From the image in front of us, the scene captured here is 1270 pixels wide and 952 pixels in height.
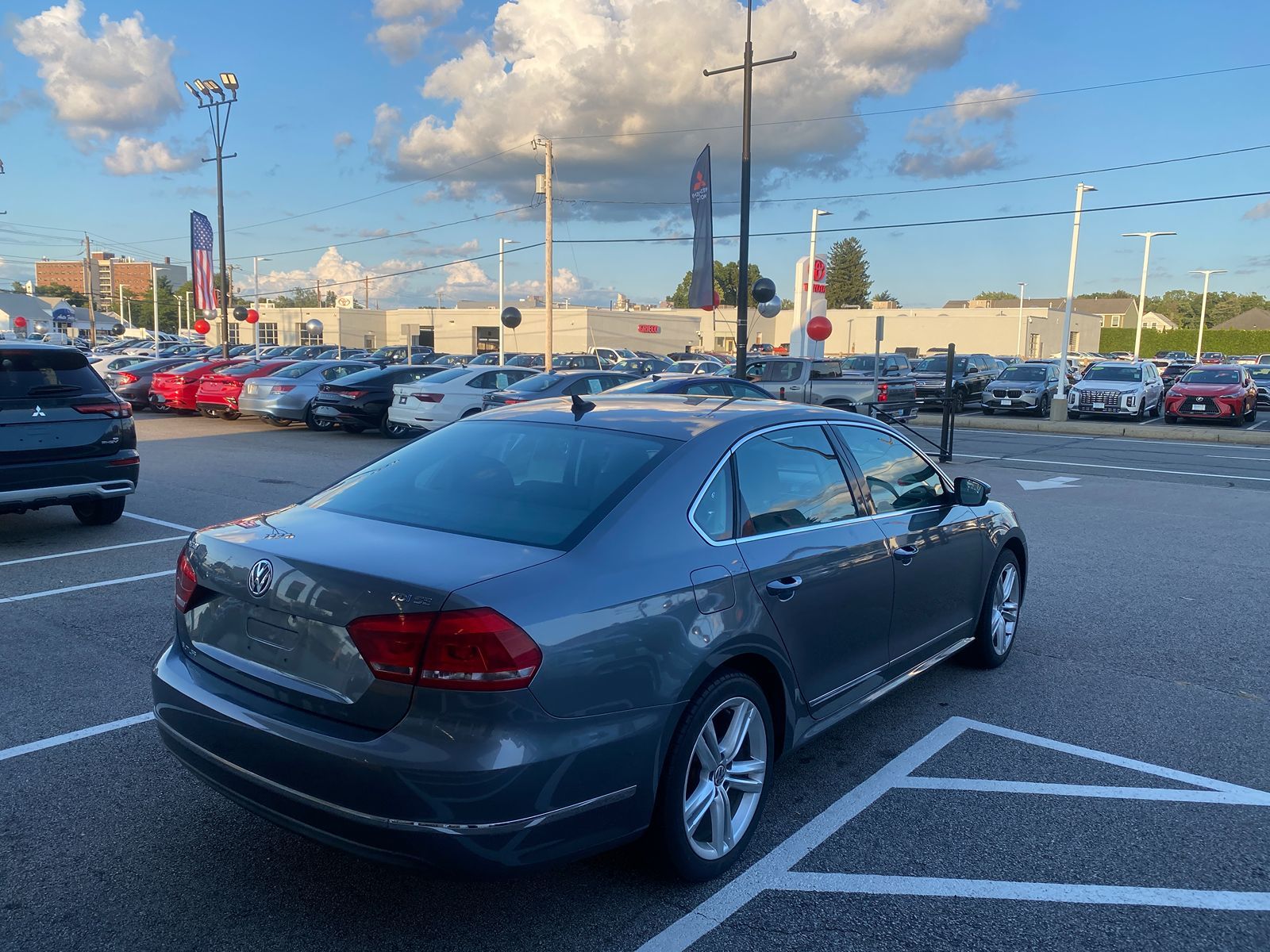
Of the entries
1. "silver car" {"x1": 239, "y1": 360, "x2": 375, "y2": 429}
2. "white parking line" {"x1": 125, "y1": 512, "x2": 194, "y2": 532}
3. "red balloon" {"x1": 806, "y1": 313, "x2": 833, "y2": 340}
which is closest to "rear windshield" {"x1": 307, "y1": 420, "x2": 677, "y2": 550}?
"white parking line" {"x1": 125, "y1": 512, "x2": 194, "y2": 532}

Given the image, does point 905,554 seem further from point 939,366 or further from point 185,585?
point 939,366

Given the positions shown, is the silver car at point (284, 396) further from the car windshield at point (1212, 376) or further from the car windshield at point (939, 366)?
the car windshield at point (1212, 376)

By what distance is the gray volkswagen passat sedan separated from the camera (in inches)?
105

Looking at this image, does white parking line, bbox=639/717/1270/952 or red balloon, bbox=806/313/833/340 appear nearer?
white parking line, bbox=639/717/1270/952

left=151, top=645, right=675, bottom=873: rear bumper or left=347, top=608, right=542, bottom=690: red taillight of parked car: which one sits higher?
left=347, top=608, right=542, bottom=690: red taillight of parked car

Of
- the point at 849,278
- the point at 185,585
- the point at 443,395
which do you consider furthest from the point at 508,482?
the point at 849,278

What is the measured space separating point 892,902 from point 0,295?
125470 mm

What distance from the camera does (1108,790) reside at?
4066mm

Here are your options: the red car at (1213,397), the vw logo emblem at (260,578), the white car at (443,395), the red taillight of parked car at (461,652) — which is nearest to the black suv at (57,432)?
the vw logo emblem at (260,578)

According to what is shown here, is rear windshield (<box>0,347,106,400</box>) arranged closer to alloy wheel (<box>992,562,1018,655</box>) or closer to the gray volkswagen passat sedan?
the gray volkswagen passat sedan

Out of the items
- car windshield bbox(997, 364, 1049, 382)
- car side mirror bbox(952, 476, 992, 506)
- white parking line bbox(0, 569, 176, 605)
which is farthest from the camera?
car windshield bbox(997, 364, 1049, 382)

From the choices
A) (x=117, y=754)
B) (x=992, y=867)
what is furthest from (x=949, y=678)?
(x=117, y=754)

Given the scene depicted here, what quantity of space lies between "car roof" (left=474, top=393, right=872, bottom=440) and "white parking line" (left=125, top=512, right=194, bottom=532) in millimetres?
6139

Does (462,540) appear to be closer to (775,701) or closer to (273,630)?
(273,630)
